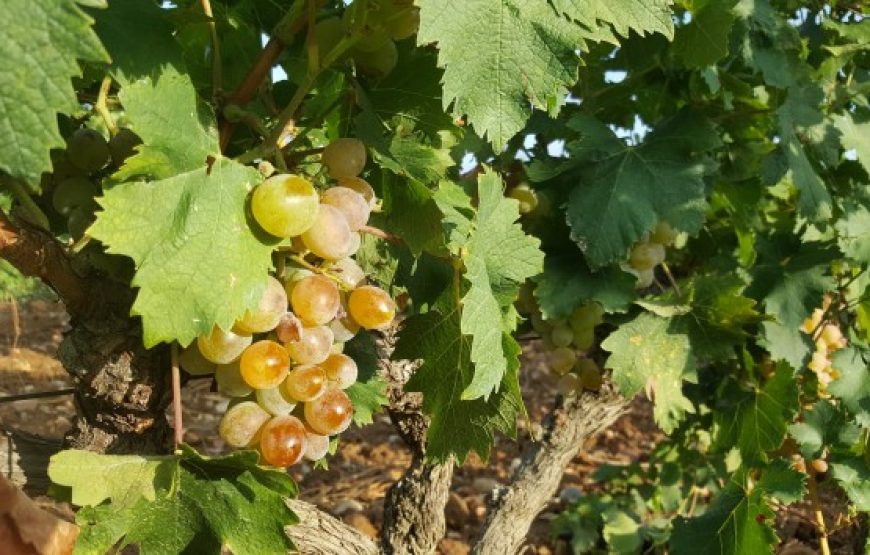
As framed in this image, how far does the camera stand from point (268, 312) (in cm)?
100

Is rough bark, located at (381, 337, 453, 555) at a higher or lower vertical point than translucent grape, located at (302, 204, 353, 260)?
lower

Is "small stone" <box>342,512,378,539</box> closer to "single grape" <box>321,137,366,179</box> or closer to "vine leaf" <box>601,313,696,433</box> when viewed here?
"vine leaf" <box>601,313,696,433</box>

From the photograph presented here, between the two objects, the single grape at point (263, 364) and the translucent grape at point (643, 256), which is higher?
the single grape at point (263, 364)

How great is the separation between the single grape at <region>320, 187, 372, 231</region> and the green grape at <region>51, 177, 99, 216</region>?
29 cm

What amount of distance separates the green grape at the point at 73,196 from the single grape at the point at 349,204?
11.5 inches

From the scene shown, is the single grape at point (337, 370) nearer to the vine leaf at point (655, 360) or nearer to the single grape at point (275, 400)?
the single grape at point (275, 400)

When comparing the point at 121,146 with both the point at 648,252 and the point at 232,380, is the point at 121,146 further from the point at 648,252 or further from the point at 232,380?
the point at 648,252

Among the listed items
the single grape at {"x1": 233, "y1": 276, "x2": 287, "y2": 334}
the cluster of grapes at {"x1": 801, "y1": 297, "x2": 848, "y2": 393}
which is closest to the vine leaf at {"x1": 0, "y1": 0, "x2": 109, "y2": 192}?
the single grape at {"x1": 233, "y1": 276, "x2": 287, "y2": 334}

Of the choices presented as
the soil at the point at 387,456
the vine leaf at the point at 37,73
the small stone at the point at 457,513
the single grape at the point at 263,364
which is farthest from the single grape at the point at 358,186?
the small stone at the point at 457,513

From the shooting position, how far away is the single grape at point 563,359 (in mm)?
2121

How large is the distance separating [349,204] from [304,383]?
0.22 meters

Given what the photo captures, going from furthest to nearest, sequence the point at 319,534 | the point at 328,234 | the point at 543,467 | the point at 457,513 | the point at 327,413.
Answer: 1. the point at 457,513
2. the point at 543,467
3. the point at 319,534
4. the point at 327,413
5. the point at 328,234

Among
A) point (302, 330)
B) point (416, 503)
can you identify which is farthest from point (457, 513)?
point (302, 330)

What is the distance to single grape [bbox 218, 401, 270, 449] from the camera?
3.54 ft
